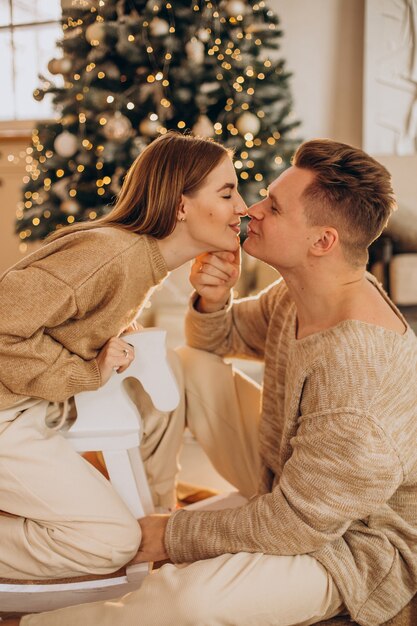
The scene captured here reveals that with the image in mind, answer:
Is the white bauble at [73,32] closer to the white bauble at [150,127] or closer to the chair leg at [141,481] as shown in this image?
the white bauble at [150,127]

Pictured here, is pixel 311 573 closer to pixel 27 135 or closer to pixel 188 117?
pixel 188 117

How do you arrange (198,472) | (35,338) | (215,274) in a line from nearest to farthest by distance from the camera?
(35,338) → (215,274) → (198,472)

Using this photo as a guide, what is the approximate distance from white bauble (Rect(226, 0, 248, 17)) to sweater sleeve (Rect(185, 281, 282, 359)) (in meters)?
1.99

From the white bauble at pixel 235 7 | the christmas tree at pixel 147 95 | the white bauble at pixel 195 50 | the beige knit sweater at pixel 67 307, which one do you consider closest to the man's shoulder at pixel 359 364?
the beige knit sweater at pixel 67 307

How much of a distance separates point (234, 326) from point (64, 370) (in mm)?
628

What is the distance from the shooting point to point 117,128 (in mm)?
3225

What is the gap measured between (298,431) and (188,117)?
2.49 meters

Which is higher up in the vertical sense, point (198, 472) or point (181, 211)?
point (181, 211)

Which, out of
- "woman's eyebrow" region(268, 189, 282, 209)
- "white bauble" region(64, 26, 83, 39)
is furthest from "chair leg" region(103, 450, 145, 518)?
"white bauble" region(64, 26, 83, 39)

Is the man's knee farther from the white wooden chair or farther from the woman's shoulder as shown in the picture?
the woman's shoulder

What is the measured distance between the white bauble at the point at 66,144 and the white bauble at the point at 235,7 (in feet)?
3.28

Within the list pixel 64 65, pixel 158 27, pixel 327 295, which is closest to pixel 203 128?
pixel 158 27

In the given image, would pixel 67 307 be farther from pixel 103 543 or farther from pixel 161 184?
pixel 103 543

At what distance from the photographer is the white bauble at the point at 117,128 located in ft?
10.6
